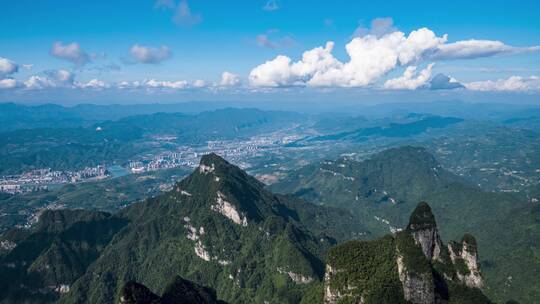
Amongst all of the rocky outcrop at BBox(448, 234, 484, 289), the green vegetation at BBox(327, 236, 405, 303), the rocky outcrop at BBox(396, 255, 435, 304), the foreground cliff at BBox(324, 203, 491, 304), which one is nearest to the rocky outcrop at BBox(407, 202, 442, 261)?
the foreground cliff at BBox(324, 203, 491, 304)

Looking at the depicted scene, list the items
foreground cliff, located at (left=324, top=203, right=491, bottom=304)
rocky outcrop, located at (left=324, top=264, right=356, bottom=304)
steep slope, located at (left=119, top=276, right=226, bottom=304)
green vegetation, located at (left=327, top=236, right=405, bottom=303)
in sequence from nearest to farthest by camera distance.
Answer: steep slope, located at (left=119, top=276, right=226, bottom=304) → foreground cliff, located at (left=324, top=203, right=491, bottom=304) → green vegetation, located at (left=327, top=236, right=405, bottom=303) → rocky outcrop, located at (left=324, top=264, right=356, bottom=304)

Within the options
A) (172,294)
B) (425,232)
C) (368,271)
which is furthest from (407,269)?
(172,294)

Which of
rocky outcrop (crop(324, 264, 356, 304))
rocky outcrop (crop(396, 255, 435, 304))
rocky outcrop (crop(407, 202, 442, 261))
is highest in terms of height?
rocky outcrop (crop(407, 202, 442, 261))

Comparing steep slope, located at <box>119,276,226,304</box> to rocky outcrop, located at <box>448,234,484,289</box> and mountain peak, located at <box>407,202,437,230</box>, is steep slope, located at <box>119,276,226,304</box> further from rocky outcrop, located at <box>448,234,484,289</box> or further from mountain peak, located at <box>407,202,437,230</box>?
rocky outcrop, located at <box>448,234,484,289</box>

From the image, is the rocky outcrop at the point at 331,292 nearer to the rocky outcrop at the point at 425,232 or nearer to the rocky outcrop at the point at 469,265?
the rocky outcrop at the point at 425,232

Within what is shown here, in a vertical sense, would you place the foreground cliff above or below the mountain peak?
below

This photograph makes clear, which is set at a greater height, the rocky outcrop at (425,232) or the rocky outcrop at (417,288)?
the rocky outcrop at (425,232)

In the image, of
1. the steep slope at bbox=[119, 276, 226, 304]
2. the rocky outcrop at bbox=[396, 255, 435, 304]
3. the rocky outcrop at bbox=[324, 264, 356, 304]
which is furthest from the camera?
the rocky outcrop at bbox=[324, 264, 356, 304]

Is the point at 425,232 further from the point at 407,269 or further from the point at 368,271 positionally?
the point at 368,271

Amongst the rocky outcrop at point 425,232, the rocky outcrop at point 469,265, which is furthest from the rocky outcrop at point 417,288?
the rocky outcrop at point 469,265
